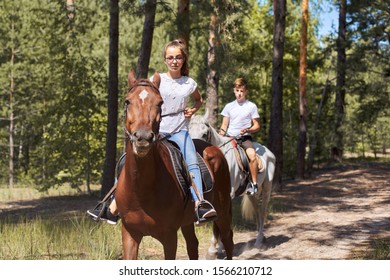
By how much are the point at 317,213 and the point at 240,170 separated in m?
5.21

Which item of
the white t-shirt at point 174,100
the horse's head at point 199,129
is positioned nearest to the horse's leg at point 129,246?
the white t-shirt at point 174,100

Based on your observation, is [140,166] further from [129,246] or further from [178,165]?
[129,246]

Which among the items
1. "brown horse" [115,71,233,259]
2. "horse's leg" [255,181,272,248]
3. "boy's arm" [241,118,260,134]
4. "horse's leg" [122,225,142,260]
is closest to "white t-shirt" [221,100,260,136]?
"boy's arm" [241,118,260,134]

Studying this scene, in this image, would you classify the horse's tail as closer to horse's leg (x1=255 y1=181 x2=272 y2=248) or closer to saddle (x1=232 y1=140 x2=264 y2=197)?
horse's leg (x1=255 y1=181 x2=272 y2=248)

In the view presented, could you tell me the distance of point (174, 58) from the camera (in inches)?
236

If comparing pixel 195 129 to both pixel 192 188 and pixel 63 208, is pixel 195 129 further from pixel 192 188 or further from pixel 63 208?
pixel 63 208

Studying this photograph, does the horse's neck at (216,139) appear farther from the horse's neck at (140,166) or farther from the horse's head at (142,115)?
the horse's head at (142,115)

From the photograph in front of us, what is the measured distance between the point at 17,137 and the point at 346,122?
20.4m

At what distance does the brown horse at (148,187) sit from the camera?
4.75 m

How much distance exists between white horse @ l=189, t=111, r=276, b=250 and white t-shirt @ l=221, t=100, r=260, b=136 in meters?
0.26

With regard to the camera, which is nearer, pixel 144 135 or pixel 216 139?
pixel 144 135

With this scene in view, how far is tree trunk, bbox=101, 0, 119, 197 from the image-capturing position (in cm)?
1619

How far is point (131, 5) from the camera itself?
14.8 meters

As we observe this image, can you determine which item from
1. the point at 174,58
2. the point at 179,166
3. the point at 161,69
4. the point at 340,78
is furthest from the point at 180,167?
the point at 161,69
